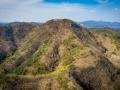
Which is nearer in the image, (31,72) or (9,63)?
(31,72)

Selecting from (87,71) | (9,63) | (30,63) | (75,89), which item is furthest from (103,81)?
(9,63)

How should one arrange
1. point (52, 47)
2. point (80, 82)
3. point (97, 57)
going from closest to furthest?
point (80, 82)
point (97, 57)
point (52, 47)

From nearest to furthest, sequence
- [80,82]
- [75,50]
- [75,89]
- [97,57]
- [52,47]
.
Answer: [75,89], [80,82], [97,57], [75,50], [52,47]

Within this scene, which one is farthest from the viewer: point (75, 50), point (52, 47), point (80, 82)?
point (52, 47)

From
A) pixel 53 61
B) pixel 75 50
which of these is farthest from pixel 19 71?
pixel 75 50

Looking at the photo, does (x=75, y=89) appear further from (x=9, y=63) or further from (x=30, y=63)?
(x=9, y=63)

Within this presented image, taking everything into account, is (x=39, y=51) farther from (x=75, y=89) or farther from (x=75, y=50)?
(x=75, y=89)

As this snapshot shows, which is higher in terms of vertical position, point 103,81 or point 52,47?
point 52,47

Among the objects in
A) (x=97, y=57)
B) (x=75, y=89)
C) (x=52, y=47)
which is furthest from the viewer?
(x=52, y=47)

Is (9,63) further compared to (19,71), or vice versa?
(9,63)
